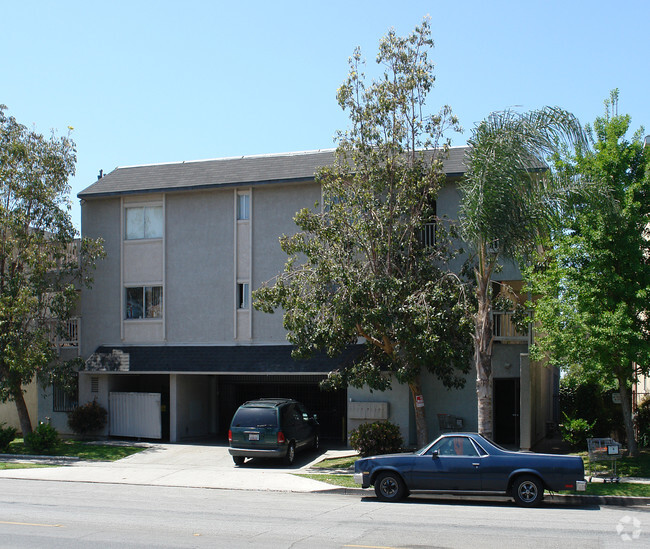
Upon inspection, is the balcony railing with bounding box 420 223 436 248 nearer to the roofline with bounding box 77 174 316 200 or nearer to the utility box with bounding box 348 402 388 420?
the roofline with bounding box 77 174 316 200

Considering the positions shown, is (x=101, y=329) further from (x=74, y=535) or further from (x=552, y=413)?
(x=552, y=413)

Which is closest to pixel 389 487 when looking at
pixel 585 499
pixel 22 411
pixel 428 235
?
pixel 585 499

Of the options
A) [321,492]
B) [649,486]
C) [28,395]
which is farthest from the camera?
[28,395]

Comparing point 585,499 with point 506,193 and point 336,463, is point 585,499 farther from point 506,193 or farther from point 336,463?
point 336,463

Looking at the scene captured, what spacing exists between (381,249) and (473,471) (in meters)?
7.05

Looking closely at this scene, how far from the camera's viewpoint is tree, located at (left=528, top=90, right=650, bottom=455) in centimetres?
1638

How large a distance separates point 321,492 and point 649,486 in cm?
699

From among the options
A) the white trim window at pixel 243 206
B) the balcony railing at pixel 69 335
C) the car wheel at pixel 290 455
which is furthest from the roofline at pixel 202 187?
the car wheel at pixel 290 455

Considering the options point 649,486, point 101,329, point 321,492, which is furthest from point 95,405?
point 649,486

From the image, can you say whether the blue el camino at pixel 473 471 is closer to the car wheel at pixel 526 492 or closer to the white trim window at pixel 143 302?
the car wheel at pixel 526 492

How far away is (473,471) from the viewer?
44.3 ft

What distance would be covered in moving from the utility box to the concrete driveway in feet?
3.84

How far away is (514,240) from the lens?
52.7 ft

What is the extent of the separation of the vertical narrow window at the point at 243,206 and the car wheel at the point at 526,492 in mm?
14042
